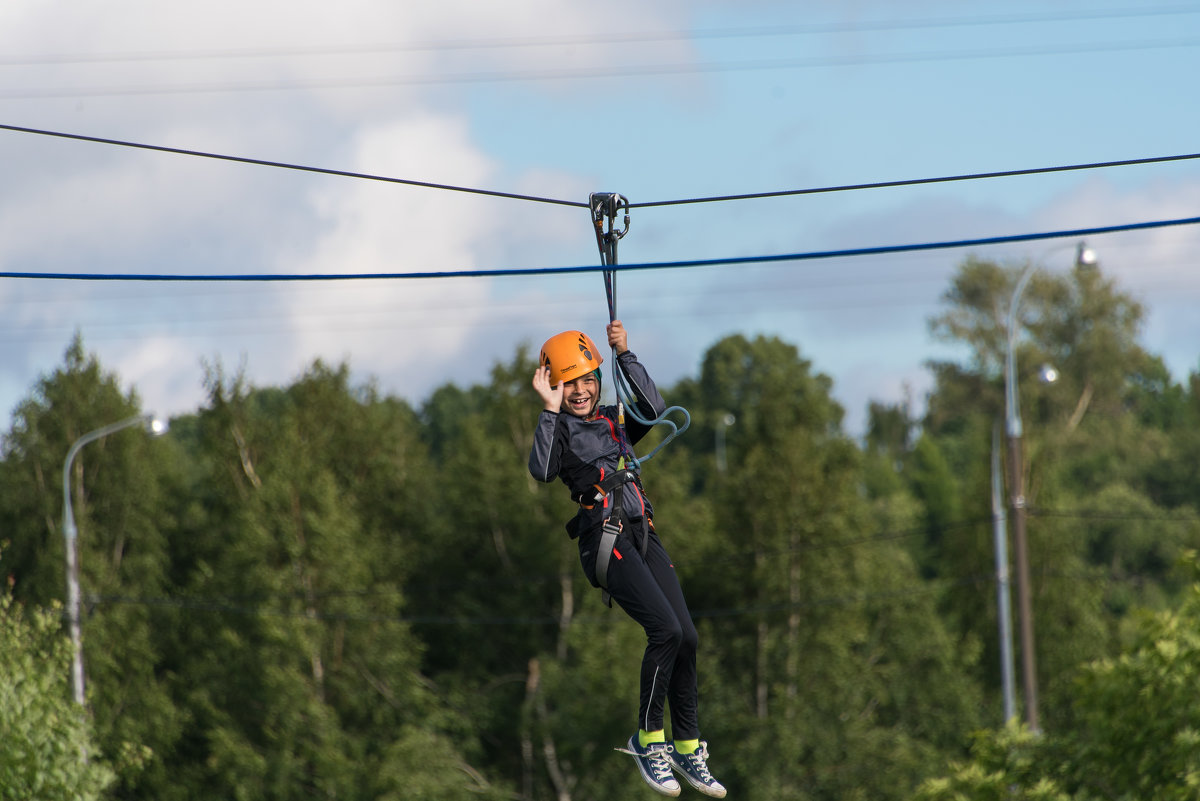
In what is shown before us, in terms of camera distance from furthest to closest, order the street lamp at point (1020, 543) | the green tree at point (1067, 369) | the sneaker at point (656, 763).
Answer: the green tree at point (1067, 369) → the street lamp at point (1020, 543) → the sneaker at point (656, 763)

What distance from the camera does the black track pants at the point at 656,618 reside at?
7.27 metres

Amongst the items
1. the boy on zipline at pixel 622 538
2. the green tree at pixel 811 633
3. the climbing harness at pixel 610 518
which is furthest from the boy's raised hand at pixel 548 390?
the green tree at pixel 811 633

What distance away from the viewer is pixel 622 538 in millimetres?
7391

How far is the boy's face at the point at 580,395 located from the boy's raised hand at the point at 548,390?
0.06 meters

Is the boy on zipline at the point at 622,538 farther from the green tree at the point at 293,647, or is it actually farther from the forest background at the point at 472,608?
the green tree at the point at 293,647

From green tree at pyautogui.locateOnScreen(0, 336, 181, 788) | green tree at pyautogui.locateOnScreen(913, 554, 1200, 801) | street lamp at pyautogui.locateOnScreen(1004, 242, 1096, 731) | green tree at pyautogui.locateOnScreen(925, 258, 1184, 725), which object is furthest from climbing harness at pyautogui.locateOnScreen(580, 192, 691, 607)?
green tree at pyautogui.locateOnScreen(925, 258, 1184, 725)

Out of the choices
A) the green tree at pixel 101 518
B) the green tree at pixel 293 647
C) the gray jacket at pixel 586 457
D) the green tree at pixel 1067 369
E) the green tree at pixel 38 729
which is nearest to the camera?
the gray jacket at pixel 586 457

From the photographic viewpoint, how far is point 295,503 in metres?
34.4

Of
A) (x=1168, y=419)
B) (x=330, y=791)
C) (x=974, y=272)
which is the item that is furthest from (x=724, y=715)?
(x=1168, y=419)

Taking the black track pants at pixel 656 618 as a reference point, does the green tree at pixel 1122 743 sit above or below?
below

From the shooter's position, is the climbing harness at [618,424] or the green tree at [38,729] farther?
the green tree at [38,729]

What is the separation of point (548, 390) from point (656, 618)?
1339 mm

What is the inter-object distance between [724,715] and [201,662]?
1298cm

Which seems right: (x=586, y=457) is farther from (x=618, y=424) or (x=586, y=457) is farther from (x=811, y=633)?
(x=811, y=633)
